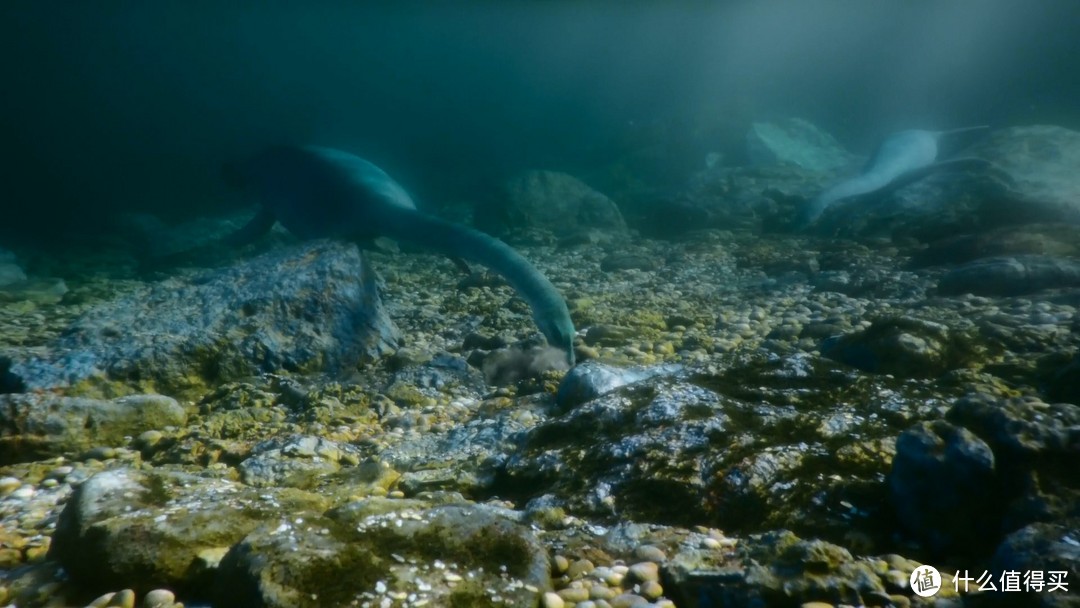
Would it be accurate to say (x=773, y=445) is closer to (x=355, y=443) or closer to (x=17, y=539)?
(x=355, y=443)

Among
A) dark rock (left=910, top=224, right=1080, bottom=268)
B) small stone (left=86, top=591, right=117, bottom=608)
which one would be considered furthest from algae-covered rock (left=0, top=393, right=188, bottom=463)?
dark rock (left=910, top=224, right=1080, bottom=268)

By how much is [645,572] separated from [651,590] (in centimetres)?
8

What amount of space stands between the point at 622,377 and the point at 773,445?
1356 millimetres

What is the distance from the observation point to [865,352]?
12.7 feet

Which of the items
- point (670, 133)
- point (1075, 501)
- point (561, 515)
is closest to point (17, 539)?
point (561, 515)

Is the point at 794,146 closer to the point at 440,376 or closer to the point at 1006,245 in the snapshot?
the point at 1006,245

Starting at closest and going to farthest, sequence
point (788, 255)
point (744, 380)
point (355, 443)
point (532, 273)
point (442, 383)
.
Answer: point (744, 380) → point (355, 443) → point (442, 383) → point (532, 273) → point (788, 255)

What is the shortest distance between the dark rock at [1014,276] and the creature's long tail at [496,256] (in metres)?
4.16

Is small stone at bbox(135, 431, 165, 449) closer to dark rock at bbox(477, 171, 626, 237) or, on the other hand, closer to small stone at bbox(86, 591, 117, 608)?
small stone at bbox(86, 591, 117, 608)

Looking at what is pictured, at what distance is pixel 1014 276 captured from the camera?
19.0 feet

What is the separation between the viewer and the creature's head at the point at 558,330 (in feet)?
16.7

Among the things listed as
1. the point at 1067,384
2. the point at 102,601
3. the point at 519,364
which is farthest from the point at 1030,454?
the point at 519,364

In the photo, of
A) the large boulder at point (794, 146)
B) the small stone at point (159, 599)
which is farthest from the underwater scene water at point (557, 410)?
the large boulder at point (794, 146)

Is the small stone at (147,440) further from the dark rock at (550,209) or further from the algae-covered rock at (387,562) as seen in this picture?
the dark rock at (550,209)
